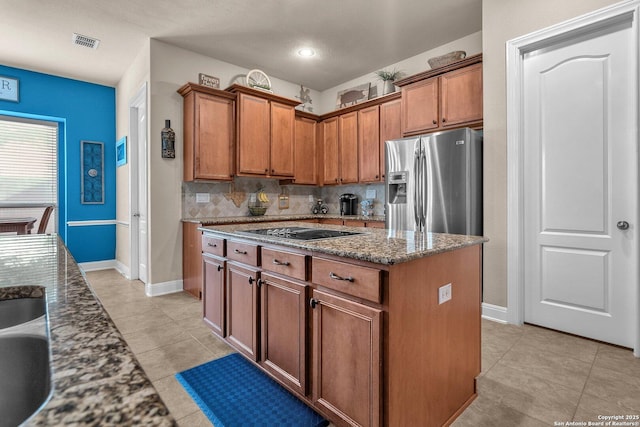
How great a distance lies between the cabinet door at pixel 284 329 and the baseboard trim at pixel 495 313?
2082 mm

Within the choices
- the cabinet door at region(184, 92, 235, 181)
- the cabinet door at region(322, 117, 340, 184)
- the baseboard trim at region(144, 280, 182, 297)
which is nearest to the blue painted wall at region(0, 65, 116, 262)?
the baseboard trim at region(144, 280, 182, 297)

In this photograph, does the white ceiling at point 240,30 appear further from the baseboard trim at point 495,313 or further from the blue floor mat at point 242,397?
the blue floor mat at point 242,397

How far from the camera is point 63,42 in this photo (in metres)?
3.79

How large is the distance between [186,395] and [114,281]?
10.8ft

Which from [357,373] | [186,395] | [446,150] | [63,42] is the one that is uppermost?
[63,42]

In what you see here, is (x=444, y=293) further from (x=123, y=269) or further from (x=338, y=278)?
(x=123, y=269)

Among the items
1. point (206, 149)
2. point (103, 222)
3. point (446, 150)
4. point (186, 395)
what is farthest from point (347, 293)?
point (103, 222)

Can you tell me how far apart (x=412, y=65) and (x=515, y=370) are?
3741mm

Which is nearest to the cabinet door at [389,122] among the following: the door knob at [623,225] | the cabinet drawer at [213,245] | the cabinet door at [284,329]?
the door knob at [623,225]

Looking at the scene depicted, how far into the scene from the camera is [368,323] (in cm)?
131

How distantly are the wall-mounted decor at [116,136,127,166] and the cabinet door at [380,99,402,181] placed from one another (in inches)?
144

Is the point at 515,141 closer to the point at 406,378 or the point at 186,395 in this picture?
the point at 406,378

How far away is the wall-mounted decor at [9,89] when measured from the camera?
427 cm

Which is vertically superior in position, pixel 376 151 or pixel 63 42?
pixel 63 42
